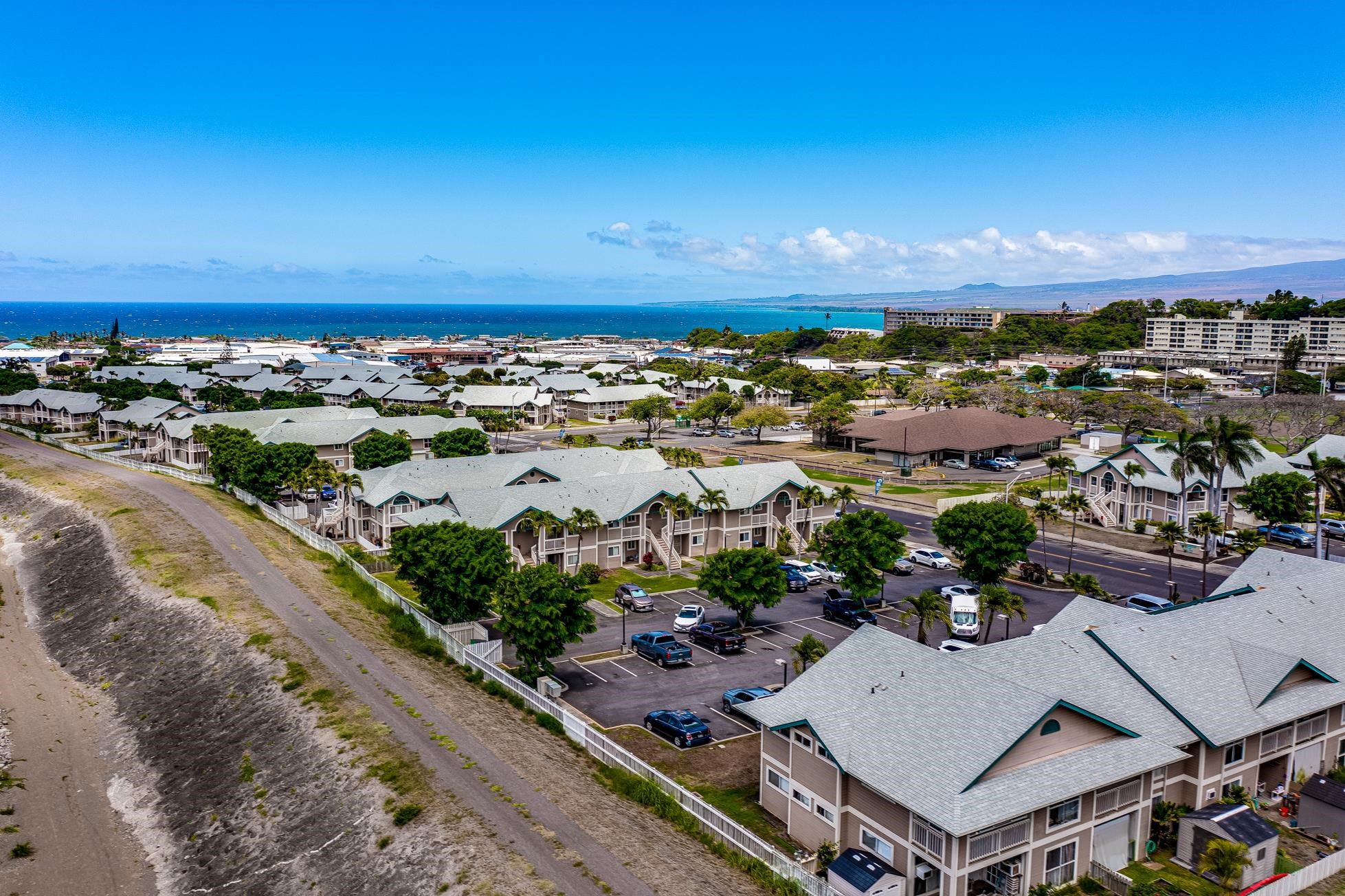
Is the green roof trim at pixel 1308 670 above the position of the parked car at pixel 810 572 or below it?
above

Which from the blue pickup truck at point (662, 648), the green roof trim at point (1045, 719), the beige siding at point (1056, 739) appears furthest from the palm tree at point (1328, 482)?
the blue pickup truck at point (662, 648)

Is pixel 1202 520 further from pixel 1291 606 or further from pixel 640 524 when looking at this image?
pixel 640 524

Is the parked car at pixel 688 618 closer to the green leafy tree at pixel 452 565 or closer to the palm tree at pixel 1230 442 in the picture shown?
the green leafy tree at pixel 452 565

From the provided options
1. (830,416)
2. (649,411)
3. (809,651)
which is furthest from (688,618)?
(649,411)

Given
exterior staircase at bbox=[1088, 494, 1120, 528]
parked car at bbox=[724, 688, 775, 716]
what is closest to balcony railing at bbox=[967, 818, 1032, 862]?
parked car at bbox=[724, 688, 775, 716]

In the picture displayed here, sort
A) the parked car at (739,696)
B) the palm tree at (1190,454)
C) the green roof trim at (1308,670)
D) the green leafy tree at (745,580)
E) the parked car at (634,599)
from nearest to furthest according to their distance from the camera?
the green roof trim at (1308,670), the parked car at (739,696), the green leafy tree at (745,580), the parked car at (634,599), the palm tree at (1190,454)

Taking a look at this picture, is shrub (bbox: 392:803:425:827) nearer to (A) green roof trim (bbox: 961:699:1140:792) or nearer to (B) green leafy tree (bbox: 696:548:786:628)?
(A) green roof trim (bbox: 961:699:1140:792)

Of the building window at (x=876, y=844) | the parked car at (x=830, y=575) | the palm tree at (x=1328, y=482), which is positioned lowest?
the parked car at (x=830, y=575)
